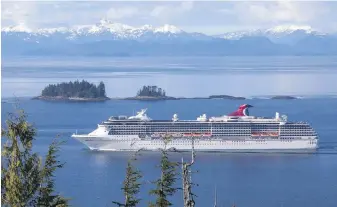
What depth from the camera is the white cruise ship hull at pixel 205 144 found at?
1619cm

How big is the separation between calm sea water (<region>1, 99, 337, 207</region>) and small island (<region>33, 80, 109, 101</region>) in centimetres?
564

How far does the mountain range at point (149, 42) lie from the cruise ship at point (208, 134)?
206ft

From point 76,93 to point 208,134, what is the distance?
12934mm

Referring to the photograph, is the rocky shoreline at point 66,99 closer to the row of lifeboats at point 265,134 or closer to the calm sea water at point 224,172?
the calm sea water at point 224,172

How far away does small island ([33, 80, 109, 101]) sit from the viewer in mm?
28656

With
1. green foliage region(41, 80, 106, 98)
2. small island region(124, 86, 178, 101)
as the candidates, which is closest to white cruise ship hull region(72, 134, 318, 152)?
small island region(124, 86, 178, 101)

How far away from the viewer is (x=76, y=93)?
29062mm

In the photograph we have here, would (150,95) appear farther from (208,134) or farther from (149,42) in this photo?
(149,42)

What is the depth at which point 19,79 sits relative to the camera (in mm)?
41344

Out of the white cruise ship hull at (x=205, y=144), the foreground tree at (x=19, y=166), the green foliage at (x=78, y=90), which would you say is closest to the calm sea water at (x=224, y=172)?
the white cruise ship hull at (x=205, y=144)

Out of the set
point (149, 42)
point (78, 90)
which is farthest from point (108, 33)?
point (78, 90)

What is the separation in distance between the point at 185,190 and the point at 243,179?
912cm

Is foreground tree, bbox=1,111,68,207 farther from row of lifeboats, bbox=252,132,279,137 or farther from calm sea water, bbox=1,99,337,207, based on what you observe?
row of lifeboats, bbox=252,132,279,137

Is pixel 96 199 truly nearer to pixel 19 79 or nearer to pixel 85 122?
pixel 85 122
